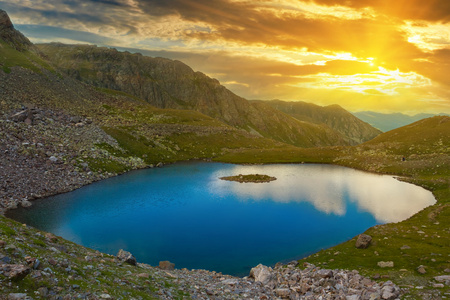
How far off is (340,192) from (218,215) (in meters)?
40.8

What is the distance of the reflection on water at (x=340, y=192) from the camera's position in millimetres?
62000

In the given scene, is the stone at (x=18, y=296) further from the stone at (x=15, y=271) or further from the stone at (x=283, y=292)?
the stone at (x=283, y=292)

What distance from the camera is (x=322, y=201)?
6812 cm

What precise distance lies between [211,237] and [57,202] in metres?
37.5

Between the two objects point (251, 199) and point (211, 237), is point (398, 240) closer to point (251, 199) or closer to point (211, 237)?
point (211, 237)

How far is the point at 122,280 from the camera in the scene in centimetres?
2091

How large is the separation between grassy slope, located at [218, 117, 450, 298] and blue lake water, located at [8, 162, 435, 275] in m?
5.61

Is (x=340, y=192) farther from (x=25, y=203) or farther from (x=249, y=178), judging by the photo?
(x=25, y=203)

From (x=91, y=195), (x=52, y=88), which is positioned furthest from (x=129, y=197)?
(x=52, y=88)

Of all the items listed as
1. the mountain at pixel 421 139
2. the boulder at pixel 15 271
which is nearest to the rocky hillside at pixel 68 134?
the boulder at pixel 15 271

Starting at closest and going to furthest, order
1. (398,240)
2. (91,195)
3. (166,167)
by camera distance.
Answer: (398,240) < (91,195) < (166,167)

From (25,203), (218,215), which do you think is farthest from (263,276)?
(25,203)

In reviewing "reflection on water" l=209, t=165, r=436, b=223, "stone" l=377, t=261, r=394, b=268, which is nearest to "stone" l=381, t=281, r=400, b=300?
"stone" l=377, t=261, r=394, b=268

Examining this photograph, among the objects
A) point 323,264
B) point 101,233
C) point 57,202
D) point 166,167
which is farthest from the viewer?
point 166,167
